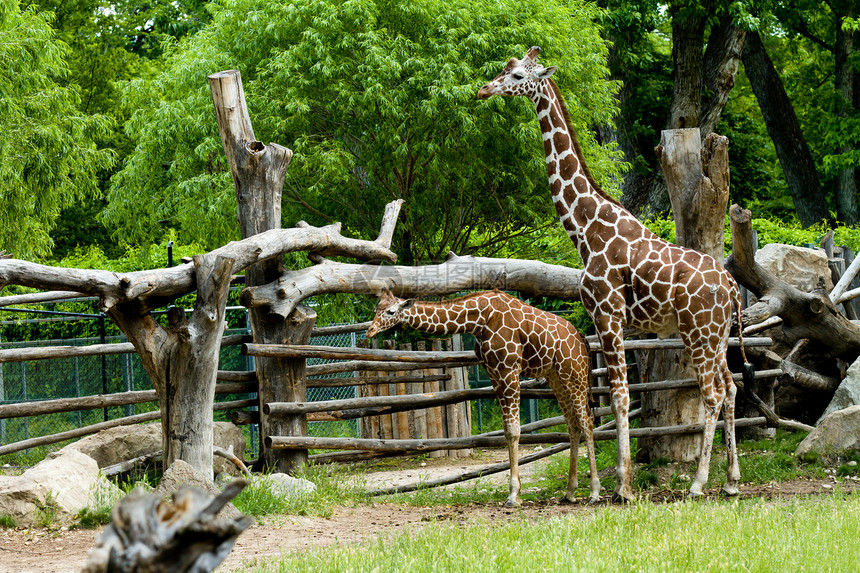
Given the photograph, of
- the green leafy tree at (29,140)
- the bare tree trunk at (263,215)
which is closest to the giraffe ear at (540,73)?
the bare tree trunk at (263,215)

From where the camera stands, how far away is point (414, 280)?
26.0 feet

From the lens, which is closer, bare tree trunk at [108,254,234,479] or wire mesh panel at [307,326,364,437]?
bare tree trunk at [108,254,234,479]

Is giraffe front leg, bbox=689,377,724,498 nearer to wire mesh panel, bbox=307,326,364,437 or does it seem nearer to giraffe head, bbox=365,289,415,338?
giraffe head, bbox=365,289,415,338

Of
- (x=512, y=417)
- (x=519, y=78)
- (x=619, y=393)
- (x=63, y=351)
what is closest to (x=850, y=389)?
(x=619, y=393)

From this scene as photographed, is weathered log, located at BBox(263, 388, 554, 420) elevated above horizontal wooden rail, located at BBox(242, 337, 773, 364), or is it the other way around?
horizontal wooden rail, located at BBox(242, 337, 773, 364)

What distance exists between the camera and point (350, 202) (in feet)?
40.2

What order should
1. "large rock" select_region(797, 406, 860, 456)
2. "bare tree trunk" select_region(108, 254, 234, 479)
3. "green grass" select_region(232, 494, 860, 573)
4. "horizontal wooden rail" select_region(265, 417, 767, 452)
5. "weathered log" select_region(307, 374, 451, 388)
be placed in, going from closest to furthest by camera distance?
"green grass" select_region(232, 494, 860, 573), "bare tree trunk" select_region(108, 254, 234, 479), "large rock" select_region(797, 406, 860, 456), "horizontal wooden rail" select_region(265, 417, 767, 452), "weathered log" select_region(307, 374, 451, 388)

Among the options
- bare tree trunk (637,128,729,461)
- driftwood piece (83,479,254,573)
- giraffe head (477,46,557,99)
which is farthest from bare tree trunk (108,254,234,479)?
driftwood piece (83,479,254,573)

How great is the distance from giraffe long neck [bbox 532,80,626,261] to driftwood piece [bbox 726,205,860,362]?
1.47m

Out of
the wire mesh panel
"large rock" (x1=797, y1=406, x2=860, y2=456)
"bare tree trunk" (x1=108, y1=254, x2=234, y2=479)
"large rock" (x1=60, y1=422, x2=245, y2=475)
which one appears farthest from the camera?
the wire mesh panel

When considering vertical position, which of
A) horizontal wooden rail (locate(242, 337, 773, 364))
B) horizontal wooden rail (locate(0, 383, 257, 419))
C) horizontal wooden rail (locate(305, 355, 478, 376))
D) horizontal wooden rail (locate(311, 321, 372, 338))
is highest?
horizontal wooden rail (locate(311, 321, 372, 338))

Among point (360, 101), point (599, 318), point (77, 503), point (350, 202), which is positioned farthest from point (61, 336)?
point (599, 318)

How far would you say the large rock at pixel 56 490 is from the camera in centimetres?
Answer: 588

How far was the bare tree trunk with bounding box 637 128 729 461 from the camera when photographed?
7289 millimetres
